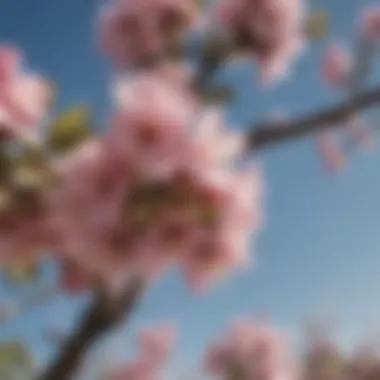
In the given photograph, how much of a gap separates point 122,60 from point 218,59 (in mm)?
390

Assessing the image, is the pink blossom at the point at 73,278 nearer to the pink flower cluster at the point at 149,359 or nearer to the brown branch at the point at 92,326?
the brown branch at the point at 92,326

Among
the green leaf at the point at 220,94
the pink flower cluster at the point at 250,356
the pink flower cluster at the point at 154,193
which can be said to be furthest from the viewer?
the pink flower cluster at the point at 250,356

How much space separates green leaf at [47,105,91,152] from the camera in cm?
147

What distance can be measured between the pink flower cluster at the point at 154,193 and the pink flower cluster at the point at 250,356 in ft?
10.8

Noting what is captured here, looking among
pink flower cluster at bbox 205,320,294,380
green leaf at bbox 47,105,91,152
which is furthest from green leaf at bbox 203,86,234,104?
pink flower cluster at bbox 205,320,294,380

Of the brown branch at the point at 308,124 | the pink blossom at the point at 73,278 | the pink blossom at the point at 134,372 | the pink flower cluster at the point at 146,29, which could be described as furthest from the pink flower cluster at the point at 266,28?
the pink blossom at the point at 134,372

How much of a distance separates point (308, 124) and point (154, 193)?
2.38 ft

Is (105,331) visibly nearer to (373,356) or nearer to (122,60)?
(122,60)

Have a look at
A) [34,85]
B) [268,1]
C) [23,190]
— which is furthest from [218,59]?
[23,190]

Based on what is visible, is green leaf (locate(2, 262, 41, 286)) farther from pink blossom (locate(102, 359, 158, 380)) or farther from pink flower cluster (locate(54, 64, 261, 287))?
pink blossom (locate(102, 359, 158, 380))

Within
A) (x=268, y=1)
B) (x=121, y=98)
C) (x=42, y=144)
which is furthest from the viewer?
(x=268, y=1)

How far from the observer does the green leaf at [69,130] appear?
147cm

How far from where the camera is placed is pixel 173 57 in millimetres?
2443

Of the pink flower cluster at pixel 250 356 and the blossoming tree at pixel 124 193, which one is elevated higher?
the pink flower cluster at pixel 250 356
